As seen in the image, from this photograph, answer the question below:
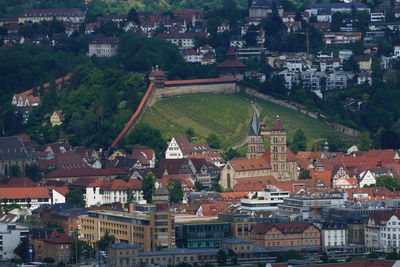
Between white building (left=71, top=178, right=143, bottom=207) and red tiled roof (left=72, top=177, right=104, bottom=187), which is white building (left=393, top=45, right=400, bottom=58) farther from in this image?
white building (left=71, top=178, right=143, bottom=207)

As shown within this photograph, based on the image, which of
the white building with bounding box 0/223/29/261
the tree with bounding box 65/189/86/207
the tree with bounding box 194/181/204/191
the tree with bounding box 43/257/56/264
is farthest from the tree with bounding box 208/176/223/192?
the tree with bounding box 43/257/56/264

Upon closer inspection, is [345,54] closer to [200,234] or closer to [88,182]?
[88,182]

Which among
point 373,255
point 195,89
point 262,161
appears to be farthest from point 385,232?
point 195,89

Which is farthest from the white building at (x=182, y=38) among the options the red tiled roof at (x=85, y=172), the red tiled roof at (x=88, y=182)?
the red tiled roof at (x=88, y=182)

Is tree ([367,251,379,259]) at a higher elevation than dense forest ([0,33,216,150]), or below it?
below

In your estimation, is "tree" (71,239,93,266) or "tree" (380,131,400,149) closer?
"tree" (71,239,93,266)

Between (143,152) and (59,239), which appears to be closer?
(59,239)

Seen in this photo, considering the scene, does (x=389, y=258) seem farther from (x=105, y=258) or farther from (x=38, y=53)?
(x=38, y=53)

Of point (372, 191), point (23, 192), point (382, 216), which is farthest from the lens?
point (372, 191)
